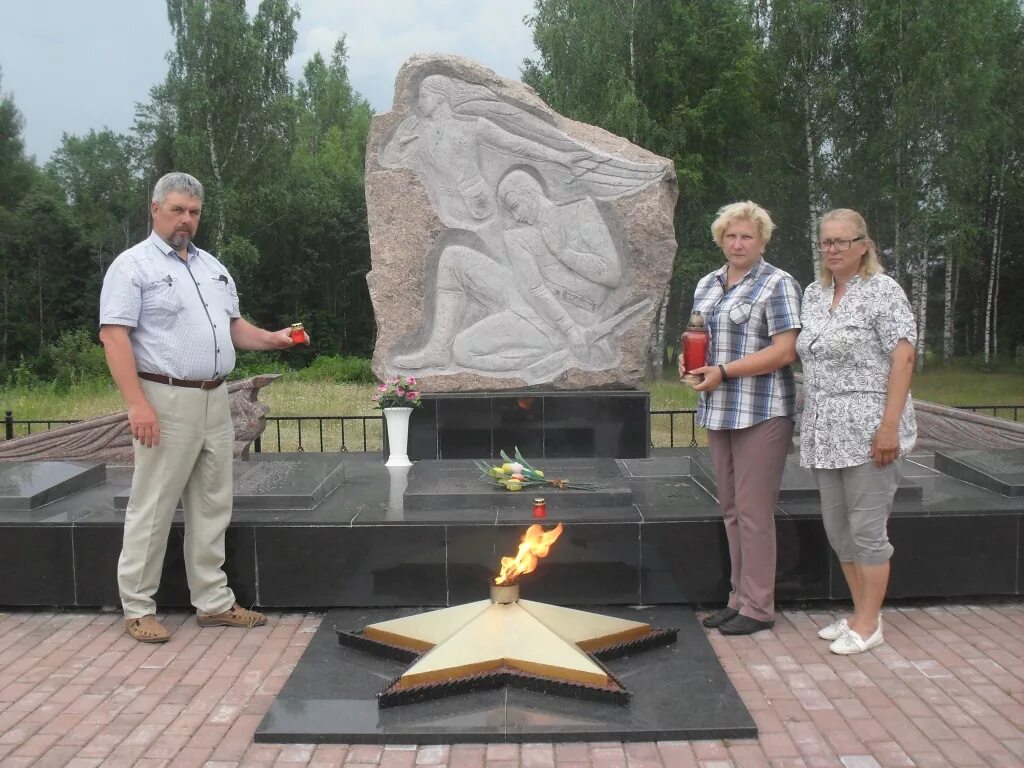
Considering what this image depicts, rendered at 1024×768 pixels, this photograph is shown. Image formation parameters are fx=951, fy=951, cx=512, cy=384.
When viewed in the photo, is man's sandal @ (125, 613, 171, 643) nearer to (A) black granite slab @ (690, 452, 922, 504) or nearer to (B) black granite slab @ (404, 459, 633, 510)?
(B) black granite slab @ (404, 459, 633, 510)

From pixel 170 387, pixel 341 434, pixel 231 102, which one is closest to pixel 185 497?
pixel 170 387

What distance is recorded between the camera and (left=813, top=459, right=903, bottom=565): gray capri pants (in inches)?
141

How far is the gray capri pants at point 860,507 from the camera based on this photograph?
11.7 feet

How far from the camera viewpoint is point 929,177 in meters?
15.9

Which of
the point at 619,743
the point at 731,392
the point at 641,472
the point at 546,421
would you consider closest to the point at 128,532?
the point at 619,743

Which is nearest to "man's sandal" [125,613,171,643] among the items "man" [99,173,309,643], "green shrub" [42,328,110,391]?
"man" [99,173,309,643]

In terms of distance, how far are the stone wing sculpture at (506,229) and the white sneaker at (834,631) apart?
10.5 feet

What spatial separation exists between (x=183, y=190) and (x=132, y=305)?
0.51m

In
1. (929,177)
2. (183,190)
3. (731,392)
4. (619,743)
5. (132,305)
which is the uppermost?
(929,177)

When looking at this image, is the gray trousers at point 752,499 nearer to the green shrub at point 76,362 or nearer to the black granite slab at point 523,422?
the black granite slab at point 523,422

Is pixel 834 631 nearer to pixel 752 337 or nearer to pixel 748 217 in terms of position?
pixel 752 337

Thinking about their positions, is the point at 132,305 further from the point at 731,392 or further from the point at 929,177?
the point at 929,177

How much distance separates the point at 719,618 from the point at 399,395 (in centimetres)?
314

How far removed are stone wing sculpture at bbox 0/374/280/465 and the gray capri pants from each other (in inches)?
166
